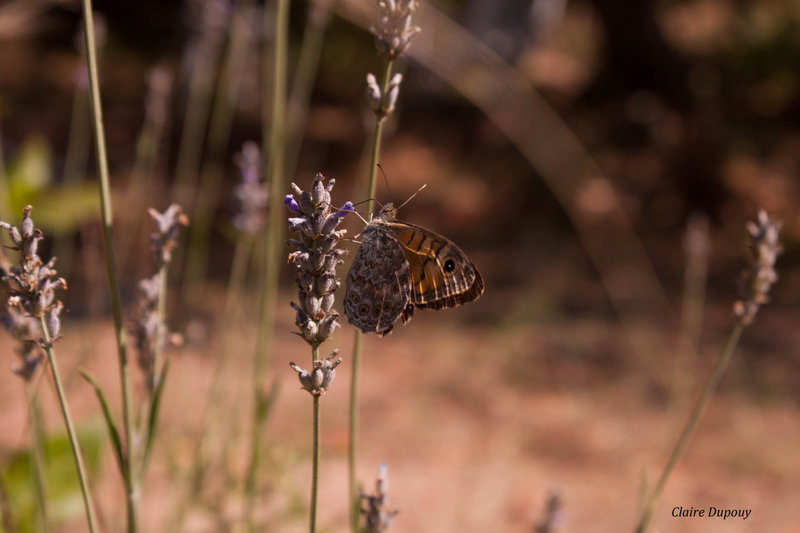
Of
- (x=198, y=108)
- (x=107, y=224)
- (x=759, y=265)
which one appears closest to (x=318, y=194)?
(x=107, y=224)

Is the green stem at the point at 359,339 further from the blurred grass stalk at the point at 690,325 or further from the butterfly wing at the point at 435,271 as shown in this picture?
the blurred grass stalk at the point at 690,325

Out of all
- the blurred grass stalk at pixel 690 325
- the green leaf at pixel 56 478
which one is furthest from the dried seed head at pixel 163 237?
the blurred grass stalk at pixel 690 325

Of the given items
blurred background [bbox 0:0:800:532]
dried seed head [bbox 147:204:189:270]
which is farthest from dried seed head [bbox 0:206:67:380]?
blurred background [bbox 0:0:800:532]

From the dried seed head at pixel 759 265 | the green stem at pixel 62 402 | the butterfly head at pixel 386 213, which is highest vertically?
the butterfly head at pixel 386 213

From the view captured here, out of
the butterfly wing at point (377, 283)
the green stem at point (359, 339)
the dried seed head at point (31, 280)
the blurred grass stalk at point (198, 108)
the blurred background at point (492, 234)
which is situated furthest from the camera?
the blurred background at point (492, 234)

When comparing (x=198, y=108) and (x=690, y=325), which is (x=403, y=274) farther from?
(x=198, y=108)
